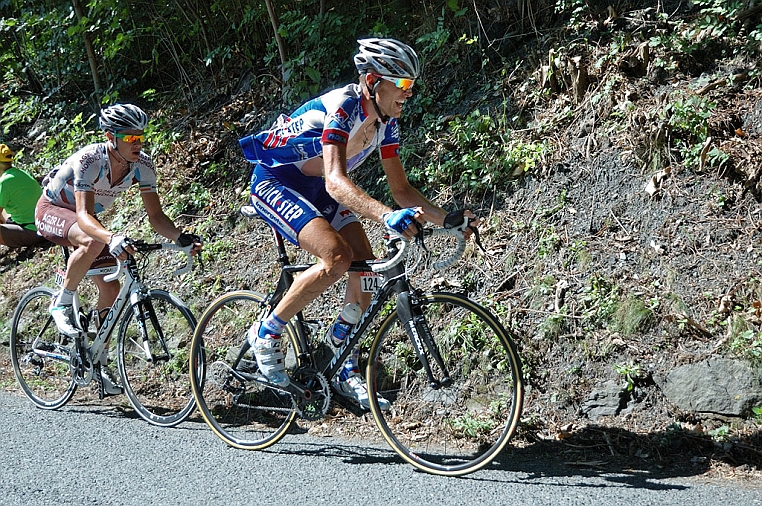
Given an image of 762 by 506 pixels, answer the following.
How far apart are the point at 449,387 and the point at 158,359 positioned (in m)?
2.35

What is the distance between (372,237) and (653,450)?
3.30 meters

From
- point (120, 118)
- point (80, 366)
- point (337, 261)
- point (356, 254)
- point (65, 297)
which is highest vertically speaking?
point (120, 118)

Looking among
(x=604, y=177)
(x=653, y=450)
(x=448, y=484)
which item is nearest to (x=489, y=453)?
(x=448, y=484)

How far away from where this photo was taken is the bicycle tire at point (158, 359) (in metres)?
5.78

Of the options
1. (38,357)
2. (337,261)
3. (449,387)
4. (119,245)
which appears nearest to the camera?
(337,261)

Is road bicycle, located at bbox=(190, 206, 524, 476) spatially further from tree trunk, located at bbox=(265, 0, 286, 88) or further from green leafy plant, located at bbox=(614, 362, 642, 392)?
tree trunk, located at bbox=(265, 0, 286, 88)

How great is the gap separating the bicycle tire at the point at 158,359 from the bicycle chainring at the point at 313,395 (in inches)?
41.8

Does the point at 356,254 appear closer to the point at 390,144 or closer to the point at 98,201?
the point at 390,144

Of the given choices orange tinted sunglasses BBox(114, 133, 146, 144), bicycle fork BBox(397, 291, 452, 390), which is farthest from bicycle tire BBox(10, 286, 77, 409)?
bicycle fork BBox(397, 291, 452, 390)

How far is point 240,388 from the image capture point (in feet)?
17.8

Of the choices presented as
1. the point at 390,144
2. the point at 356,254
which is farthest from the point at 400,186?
the point at 356,254

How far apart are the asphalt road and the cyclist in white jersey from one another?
978 millimetres

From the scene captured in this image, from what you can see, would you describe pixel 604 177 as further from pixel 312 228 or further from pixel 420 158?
pixel 312 228

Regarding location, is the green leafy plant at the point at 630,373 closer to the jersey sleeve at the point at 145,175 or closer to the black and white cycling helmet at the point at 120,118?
the jersey sleeve at the point at 145,175
